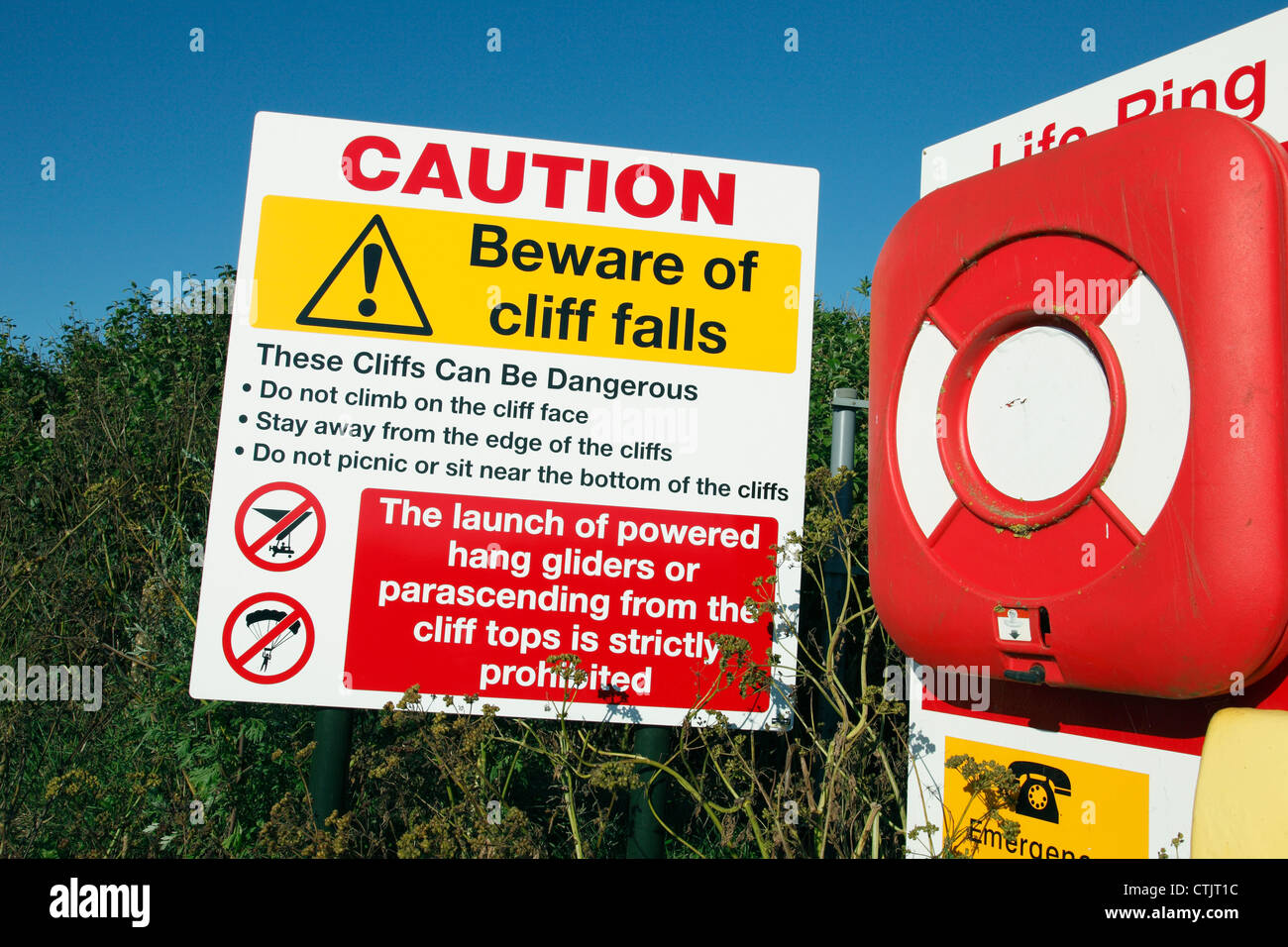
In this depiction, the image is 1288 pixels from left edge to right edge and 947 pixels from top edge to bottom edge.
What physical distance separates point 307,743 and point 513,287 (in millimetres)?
1918

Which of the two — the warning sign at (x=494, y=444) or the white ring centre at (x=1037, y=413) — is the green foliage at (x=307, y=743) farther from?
the white ring centre at (x=1037, y=413)

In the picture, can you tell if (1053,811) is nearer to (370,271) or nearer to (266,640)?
(266,640)

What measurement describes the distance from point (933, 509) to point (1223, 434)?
28.5 inches

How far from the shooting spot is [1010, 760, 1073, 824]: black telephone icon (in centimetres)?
219

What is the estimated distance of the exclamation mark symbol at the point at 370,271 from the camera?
297 cm

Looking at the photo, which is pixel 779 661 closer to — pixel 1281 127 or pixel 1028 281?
pixel 1028 281

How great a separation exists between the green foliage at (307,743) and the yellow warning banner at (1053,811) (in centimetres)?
24

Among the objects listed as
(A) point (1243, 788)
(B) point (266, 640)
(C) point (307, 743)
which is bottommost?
(C) point (307, 743)

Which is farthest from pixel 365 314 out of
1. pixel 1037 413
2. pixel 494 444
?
pixel 1037 413

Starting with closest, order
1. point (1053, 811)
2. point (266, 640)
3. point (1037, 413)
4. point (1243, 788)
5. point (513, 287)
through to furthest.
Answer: point (1243, 788), point (1037, 413), point (1053, 811), point (266, 640), point (513, 287)

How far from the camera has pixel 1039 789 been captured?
2.23m

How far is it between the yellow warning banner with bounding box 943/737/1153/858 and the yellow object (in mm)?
292

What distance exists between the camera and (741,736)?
279cm
